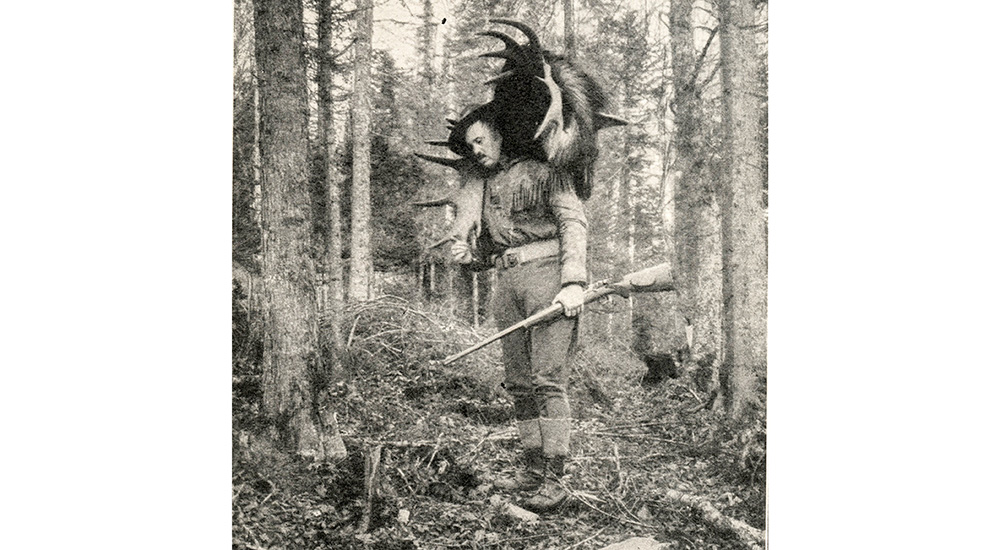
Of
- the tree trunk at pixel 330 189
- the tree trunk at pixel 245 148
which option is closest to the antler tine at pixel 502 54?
the tree trunk at pixel 330 189

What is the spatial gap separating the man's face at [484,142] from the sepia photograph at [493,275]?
0.01 m

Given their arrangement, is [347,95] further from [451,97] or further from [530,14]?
[530,14]

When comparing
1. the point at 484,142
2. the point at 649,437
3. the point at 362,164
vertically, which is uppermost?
the point at 484,142

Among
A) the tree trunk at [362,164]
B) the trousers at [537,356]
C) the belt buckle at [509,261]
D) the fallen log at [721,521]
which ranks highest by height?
the tree trunk at [362,164]

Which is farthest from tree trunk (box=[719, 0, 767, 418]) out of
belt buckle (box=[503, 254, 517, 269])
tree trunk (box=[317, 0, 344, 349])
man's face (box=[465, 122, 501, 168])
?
tree trunk (box=[317, 0, 344, 349])

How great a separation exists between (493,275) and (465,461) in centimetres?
116

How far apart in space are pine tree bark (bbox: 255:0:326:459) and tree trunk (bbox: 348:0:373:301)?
278mm

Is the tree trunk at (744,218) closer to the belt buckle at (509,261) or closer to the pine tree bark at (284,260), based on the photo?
the belt buckle at (509,261)

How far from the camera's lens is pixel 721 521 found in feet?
14.2

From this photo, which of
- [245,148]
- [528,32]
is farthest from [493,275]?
[245,148]

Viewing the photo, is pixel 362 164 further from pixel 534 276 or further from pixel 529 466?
pixel 529 466

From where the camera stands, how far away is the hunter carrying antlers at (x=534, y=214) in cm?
438

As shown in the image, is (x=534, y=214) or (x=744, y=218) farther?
(x=534, y=214)

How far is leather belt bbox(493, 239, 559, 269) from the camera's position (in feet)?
14.5
